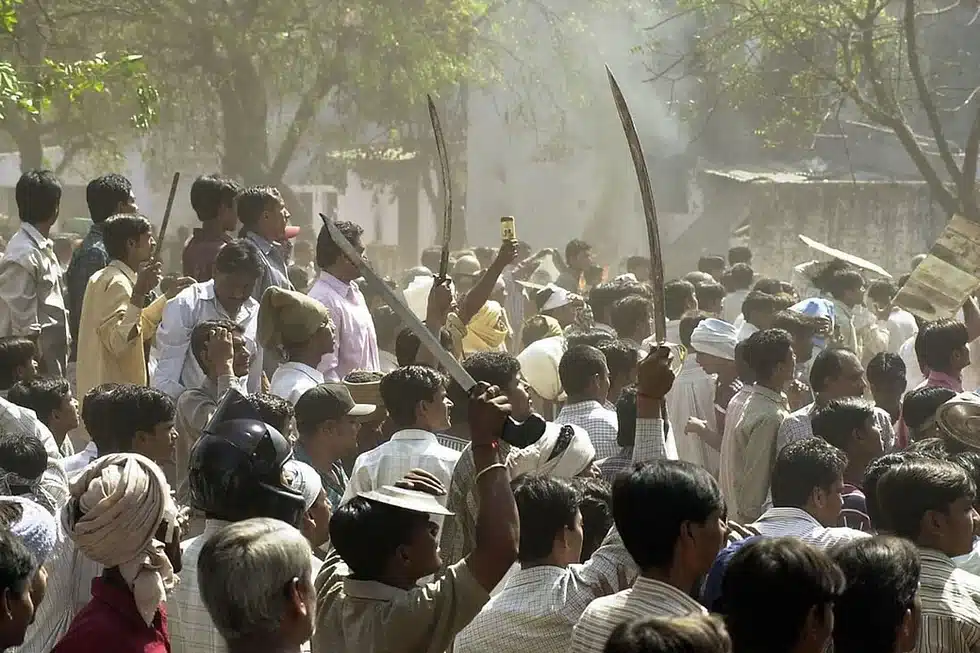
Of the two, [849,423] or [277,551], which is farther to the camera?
[849,423]

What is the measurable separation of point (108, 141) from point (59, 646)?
17.8m

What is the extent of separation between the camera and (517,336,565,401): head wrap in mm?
8312

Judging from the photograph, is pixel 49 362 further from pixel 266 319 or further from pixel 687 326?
pixel 687 326

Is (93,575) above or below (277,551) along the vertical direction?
below

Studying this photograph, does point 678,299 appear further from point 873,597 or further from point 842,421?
point 873,597

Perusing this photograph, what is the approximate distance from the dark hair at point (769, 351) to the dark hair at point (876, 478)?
169 cm

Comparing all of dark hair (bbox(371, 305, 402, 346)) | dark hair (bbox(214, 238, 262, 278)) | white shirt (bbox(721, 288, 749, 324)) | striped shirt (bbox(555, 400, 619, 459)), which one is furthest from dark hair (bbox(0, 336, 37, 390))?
white shirt (bbox(721, 288, 749, 324))

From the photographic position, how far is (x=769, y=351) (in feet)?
23.1

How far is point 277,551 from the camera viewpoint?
3.37 m

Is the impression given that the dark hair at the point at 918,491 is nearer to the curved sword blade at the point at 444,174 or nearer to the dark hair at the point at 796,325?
the curved sword blade at the point at 444,174

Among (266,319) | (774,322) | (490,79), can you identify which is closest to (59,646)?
(266,319)

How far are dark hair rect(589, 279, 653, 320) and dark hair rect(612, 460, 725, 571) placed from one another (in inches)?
247

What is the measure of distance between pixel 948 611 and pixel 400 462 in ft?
7.16

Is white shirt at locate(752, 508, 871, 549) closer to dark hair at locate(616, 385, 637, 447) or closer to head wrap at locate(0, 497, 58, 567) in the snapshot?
dark hair at locate(616, 385, 637, 447)
